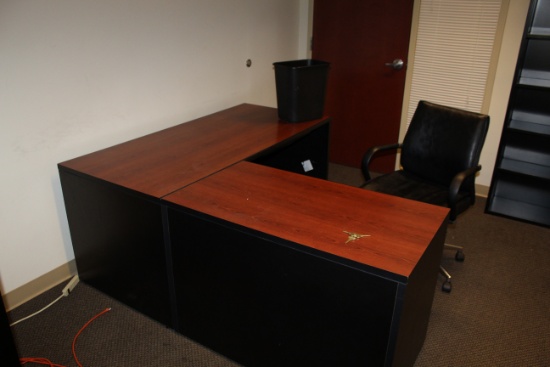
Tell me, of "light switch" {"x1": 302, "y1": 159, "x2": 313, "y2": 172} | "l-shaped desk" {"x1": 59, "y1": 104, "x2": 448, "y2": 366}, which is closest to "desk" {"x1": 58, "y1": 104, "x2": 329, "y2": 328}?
"l-shaped desk" {"x1": 59, "y1": 104, "x2": 448, "y2": 366}

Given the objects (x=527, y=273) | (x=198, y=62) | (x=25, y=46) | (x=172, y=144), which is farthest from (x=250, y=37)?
(x=527, y=273)

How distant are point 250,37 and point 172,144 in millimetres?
1268

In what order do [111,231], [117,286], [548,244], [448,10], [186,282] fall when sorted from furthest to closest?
[448,10] → [548,244] → [117,286] → [111,231] → [186,282]

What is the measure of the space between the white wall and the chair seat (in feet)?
4.17

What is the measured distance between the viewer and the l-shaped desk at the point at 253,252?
1433mm

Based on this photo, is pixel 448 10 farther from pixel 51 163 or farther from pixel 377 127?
pixel 51 163

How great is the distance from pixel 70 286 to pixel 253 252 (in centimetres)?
120

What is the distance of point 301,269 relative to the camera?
Answer: 1501 mm

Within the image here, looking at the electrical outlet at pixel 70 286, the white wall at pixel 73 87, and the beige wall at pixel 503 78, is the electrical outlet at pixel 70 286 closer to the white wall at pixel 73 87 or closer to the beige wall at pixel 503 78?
the white wall at pixel 73 87

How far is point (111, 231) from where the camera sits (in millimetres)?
2033

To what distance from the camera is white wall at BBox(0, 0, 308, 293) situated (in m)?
1.92

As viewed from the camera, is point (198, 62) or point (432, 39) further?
point (432, 39)

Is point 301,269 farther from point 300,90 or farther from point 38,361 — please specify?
point 300,90

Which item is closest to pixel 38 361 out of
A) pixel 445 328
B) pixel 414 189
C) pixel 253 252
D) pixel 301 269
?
pixel 253 252
